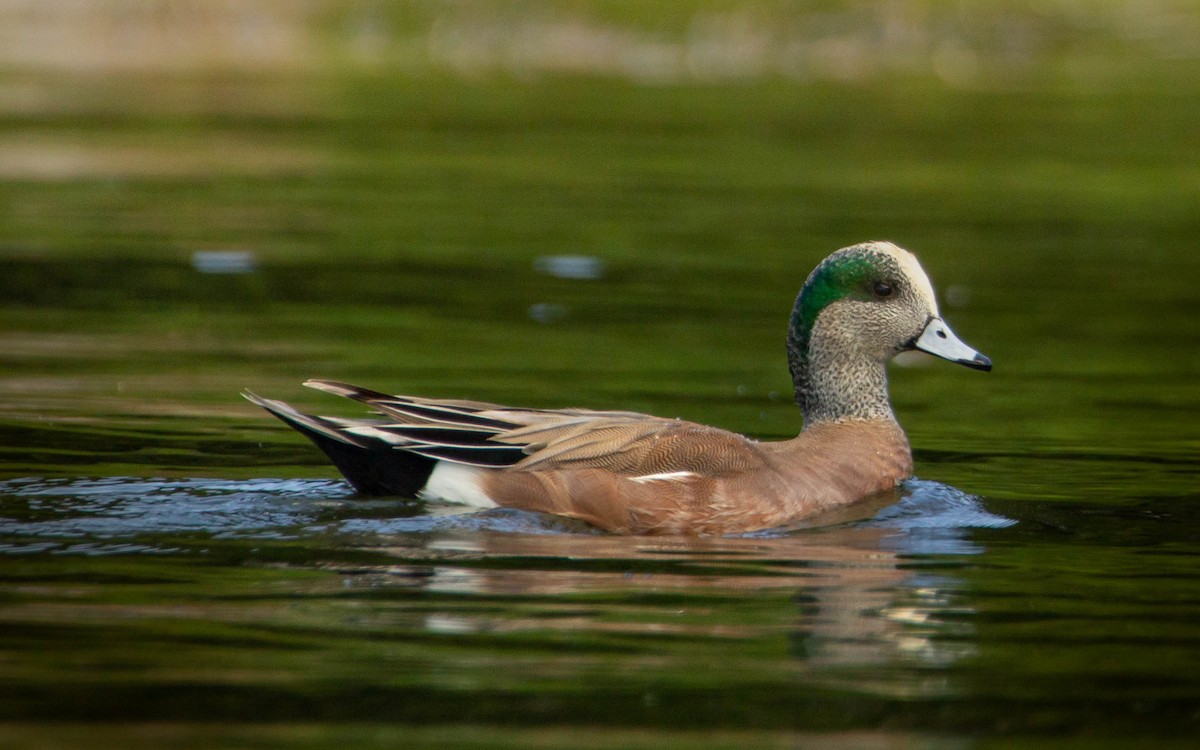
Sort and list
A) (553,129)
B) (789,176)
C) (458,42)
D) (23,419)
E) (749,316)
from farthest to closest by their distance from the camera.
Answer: (458,42), (553,129), (789,176), (749,316), (23,419)

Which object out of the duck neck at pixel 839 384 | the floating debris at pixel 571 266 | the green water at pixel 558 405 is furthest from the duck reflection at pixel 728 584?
the floating debris at pixel 571 266

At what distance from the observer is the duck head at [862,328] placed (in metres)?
8.40

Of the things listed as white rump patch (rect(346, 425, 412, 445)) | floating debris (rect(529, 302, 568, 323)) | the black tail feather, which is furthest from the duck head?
floating debris (rect(529, 302, 568, 323))

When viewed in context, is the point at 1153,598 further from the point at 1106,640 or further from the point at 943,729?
the point at 943,729

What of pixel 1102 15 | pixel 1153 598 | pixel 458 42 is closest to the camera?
pixel 1153 598

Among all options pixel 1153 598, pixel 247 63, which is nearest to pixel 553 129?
pixel 247 63

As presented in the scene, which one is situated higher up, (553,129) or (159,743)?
(553,129)

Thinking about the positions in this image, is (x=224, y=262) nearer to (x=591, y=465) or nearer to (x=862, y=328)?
(x=862, y=328)

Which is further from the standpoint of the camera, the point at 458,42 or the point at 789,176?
the point at 458,42

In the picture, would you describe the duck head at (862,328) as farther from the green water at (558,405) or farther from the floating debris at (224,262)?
the floating debris at (224,262)

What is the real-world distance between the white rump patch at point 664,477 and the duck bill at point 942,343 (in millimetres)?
1421

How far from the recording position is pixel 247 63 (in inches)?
1363

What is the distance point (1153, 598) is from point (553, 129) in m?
19.0

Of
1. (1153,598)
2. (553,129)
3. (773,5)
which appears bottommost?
(1153,598)
